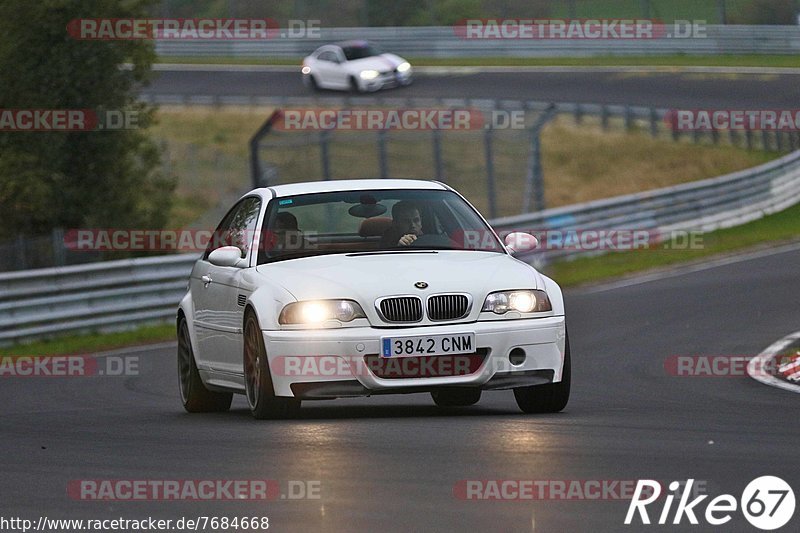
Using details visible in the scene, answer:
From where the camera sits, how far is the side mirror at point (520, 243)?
34.0 ft

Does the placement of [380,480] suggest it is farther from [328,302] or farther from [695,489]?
[328,302]

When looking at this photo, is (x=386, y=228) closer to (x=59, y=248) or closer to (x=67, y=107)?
(x=59, y=248)

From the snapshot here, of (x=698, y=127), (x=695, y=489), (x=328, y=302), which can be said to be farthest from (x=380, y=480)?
(x=698, y=127)

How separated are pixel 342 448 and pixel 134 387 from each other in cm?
619

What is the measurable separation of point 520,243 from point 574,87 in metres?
36.7

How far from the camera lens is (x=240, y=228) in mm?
10992

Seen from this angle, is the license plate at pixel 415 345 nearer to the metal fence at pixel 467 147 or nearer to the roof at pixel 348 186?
the roof at pixel 348 186

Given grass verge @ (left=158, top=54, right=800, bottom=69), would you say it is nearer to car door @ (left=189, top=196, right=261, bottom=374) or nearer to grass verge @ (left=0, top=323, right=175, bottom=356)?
grass verge @ (left=0, top=323, right=175, bottom=356)

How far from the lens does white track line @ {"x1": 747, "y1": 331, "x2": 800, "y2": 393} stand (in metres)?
12.3

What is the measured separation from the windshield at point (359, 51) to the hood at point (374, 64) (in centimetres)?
38

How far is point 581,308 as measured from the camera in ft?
65.9
